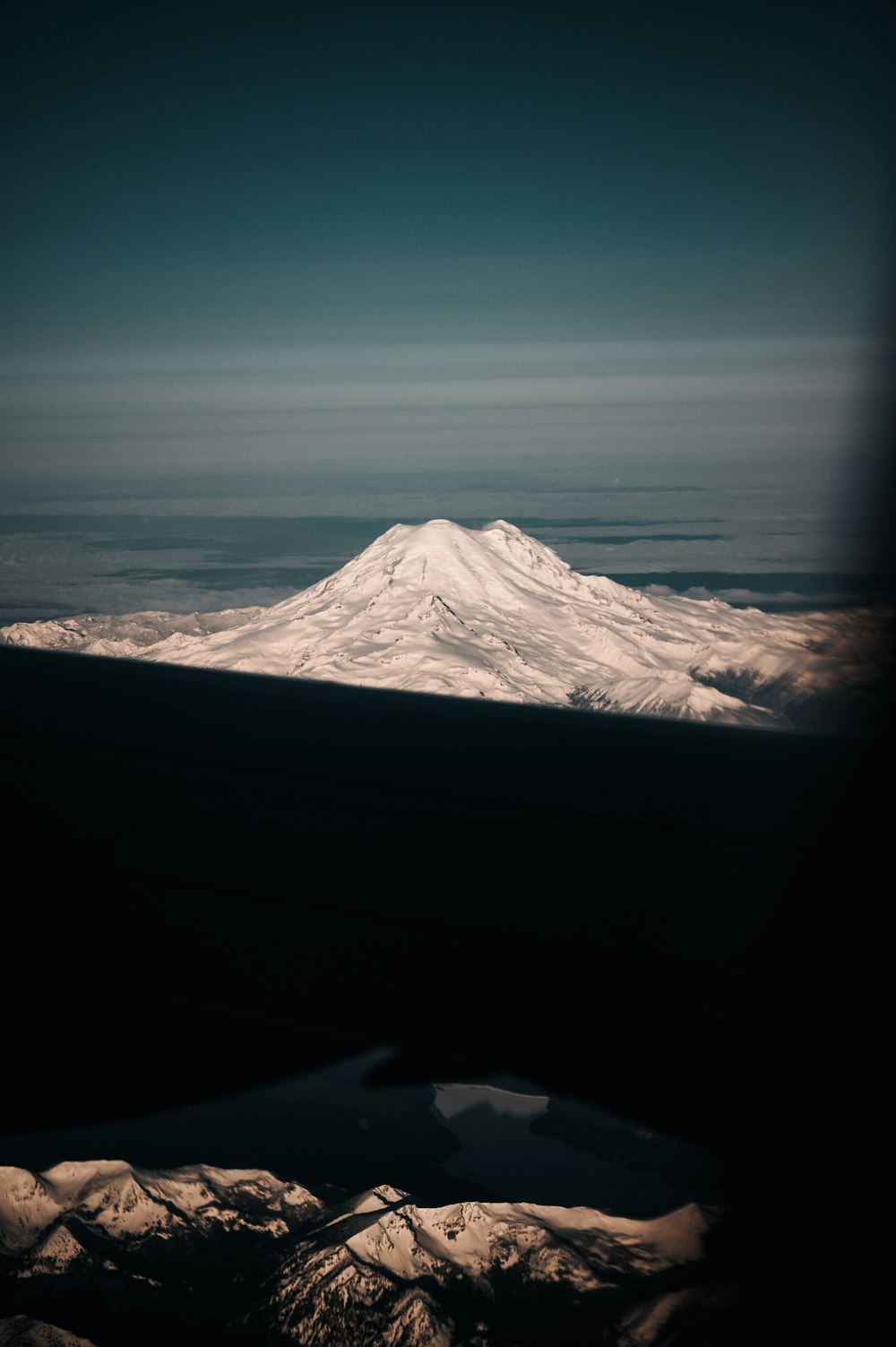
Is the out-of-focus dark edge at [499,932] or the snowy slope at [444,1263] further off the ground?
the out-of-focus dark edge at [499,932]

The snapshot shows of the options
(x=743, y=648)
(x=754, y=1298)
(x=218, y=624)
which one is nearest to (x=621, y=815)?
(x=754, y=1298)

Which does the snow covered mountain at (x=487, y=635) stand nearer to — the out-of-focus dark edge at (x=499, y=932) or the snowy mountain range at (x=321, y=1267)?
the out-of-focus dark edge at (x=499, y=932)

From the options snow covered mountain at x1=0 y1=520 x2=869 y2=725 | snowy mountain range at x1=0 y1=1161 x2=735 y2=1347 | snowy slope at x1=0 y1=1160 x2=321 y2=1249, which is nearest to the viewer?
snowy mountain range at x1=0 y1=1161 x2=735 y2=1347

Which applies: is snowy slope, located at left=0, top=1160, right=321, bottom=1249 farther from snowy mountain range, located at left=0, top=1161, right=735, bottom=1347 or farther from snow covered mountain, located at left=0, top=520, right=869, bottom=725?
snow covered mountain, located at left=0, top=520, right=869, bottom=725

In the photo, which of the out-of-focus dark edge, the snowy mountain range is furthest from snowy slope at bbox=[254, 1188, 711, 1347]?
the out-of-focus dark edge

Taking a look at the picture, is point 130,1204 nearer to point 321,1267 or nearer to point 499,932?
point 321,1267

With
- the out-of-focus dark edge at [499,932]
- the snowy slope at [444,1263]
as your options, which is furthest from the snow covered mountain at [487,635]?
the snowy slope at [444,1263]

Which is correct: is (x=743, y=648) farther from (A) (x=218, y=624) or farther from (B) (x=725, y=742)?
(B) (x=725, y=742)
